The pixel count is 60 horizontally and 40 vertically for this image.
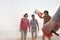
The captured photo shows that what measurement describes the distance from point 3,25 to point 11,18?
29.7 inches

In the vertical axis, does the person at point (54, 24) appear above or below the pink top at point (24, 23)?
above

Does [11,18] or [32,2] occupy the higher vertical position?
[32,2]

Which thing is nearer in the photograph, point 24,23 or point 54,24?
point 54,24

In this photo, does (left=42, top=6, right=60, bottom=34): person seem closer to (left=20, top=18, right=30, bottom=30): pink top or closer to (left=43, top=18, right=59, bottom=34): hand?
(left=43, top=18, right=59, bottom=34): hand

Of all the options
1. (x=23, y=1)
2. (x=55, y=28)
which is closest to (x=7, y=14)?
(x=23, y=1)

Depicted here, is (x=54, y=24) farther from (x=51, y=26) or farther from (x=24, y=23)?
(x=24, y=23)

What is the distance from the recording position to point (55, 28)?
4.93 feet

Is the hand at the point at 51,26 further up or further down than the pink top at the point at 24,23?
further up

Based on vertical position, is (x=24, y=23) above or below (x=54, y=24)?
below

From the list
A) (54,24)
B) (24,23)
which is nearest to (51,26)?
(54,24)

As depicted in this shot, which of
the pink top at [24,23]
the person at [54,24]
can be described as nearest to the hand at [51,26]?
the person at [54,24]

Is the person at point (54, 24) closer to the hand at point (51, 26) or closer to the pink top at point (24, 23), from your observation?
the hand at point (51, 26)

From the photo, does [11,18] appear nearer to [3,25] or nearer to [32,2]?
[3,25]

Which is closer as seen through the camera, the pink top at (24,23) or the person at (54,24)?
the person at (54,24)
